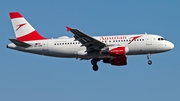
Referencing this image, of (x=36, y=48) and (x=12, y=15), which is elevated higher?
(x=12, y=15)

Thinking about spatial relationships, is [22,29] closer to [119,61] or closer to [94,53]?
[94,53]

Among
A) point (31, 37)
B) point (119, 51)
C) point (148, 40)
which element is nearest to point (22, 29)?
point (31, 37)

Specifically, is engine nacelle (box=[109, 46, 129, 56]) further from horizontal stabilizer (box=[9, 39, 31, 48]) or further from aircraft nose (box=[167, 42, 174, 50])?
horizontal stabilizer (box=[9, 39, 31, 48])

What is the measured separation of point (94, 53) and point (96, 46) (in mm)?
1230

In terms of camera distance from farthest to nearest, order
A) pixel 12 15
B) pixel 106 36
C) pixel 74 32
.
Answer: pixel 12 15
pixel 106 36
pixel 74 32

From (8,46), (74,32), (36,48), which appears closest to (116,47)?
(74,32)

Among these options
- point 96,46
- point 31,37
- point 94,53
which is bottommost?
point 94,53

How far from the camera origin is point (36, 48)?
62469 mm

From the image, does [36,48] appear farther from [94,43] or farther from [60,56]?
[94,43]

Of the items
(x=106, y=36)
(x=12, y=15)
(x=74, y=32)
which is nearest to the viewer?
(x=74, y=32)

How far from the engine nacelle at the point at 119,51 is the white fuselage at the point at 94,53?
2.65ft

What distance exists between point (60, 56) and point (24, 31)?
702cm

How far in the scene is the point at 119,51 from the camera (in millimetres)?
59281

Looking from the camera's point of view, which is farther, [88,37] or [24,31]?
[24,31]
